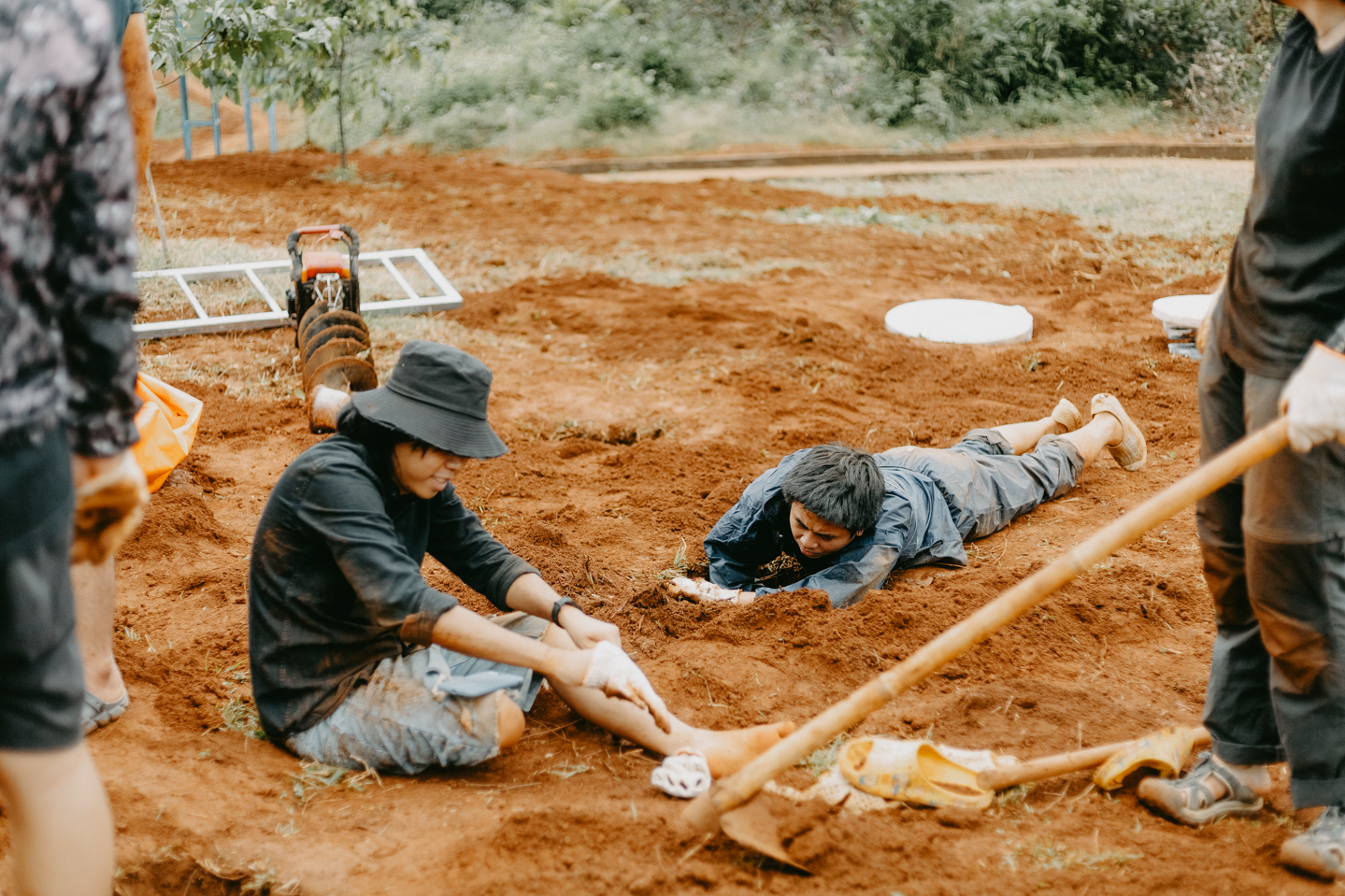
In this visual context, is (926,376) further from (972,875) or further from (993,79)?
(993,79)

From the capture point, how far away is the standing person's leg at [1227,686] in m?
2.56

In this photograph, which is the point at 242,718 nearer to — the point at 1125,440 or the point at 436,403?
the point at 436,403

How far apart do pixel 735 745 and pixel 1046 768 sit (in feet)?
2.41

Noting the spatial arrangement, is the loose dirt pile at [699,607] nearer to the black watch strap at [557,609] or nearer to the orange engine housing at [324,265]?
the black watch strap at [557,609]

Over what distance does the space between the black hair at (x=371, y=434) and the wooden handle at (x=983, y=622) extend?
40.8 inches

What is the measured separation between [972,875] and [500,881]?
0.96 metres

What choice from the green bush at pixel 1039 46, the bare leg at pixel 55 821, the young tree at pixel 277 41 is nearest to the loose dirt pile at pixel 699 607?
the bare leg at pixel 55 821

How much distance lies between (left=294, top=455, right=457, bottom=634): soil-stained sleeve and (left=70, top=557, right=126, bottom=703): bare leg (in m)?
0.63

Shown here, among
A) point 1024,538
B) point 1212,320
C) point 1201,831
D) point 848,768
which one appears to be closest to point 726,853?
point 848,768

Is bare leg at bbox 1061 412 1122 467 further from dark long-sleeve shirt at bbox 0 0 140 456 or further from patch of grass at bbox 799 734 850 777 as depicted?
dark long-sleeve shirt at bbox 0 0 140 456

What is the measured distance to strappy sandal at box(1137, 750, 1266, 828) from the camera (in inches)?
104

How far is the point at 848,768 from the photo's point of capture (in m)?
2.78

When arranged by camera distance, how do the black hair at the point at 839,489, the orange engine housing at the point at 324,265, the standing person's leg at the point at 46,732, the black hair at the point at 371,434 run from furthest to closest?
1. the orange engine housing at the point at 324,265
2. the black hair at the point at 839,489
3. the black hair at the point at 371,434
4. the standing person's leg at the point at 46,732

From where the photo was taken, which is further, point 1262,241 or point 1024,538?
point 1024,538
